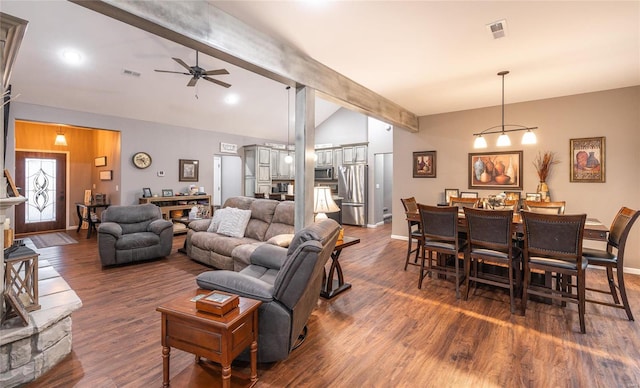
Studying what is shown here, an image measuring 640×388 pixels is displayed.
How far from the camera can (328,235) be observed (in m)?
2.25

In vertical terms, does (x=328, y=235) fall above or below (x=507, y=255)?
above

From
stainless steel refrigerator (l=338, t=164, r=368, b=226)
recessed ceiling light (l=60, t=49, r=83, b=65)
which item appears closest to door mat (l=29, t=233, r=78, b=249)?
recessed ceiling light (l=60, t=49, r=83, b=65)

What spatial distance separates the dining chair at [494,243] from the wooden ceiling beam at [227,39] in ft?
7.32

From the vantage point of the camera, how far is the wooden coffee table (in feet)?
5.31

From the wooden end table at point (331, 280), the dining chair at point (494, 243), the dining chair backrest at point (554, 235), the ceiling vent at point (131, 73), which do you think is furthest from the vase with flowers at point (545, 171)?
the ceiling vent at point (131, 73)

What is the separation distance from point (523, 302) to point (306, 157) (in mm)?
2645

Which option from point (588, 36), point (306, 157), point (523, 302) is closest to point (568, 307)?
point (523, 302)

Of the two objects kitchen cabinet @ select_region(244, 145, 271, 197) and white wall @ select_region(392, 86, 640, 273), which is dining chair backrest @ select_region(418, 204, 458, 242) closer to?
white wall @ select_region(392, 86, 640, 273)

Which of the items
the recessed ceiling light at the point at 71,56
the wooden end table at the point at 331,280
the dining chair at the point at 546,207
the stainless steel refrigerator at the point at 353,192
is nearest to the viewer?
the wooden end table at the point at 331,280

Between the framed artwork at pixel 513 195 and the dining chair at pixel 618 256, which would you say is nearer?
the dining chair at pixel 618 256

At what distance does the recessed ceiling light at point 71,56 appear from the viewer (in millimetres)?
4445

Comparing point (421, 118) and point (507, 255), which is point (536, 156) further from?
point (507, 255)

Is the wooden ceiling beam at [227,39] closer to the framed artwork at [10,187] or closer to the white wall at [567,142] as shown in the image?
the framed artwork at [10,187]

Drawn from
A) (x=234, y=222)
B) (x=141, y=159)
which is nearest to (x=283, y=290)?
(x=234, y=222)
